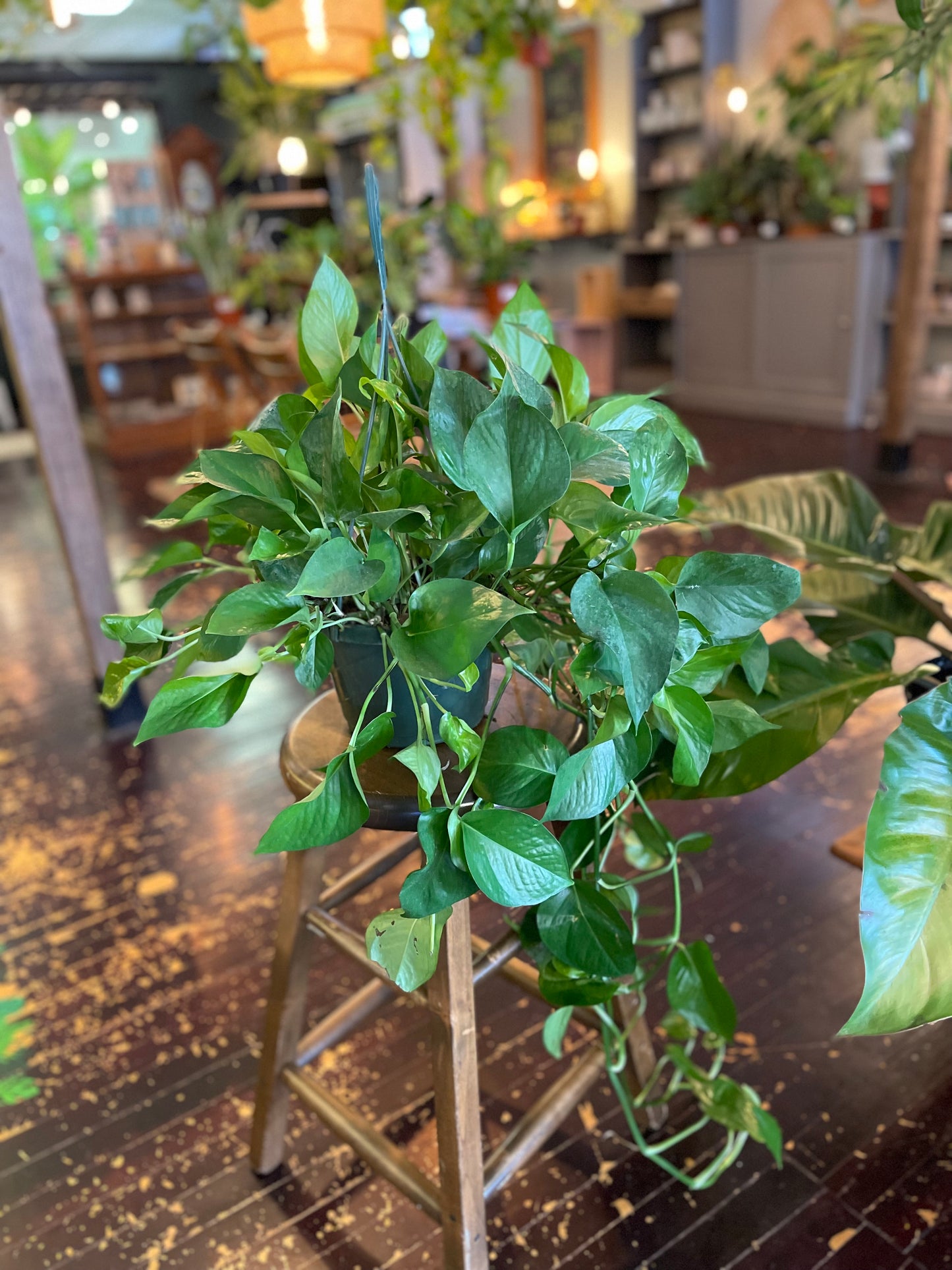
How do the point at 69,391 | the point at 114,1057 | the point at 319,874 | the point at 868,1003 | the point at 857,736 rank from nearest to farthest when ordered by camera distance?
1. the point at 868,1003
2. the point at 319,874
3. the point at 114,1057
4. the point at 857,736
5. the point at 69,391

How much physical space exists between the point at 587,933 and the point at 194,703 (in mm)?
390

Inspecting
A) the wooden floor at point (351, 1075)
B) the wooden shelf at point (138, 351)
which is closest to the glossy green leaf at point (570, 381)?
the wooden floor at point (351, 1075)

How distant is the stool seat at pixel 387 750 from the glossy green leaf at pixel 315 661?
136 millimetres

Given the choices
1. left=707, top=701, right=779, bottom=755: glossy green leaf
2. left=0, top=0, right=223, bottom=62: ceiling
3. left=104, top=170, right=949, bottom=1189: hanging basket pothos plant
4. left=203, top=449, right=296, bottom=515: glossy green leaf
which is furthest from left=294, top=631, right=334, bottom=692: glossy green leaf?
left=0, top=0, right=223, bottom=62: ceiling

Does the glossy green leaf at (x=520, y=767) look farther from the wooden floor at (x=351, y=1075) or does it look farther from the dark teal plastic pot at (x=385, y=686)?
the wooden floor at (x=351, y=1075)

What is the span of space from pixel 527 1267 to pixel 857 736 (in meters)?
1.54

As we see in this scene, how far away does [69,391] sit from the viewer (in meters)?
2.60

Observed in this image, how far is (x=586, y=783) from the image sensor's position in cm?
71

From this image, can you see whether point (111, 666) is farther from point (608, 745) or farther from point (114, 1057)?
point (114, 1057)

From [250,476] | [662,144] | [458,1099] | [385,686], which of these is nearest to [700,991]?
[458,1099]

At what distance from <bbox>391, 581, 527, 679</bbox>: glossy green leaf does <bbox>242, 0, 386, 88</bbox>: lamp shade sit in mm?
3401

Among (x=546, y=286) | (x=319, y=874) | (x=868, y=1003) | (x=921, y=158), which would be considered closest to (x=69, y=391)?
(x=319, y=874)

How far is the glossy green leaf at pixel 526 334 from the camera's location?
88cm

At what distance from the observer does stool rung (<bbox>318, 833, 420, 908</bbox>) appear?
1.22 meters
